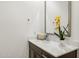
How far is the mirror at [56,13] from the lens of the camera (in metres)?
2.40

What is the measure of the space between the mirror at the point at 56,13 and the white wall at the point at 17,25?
0.16 metres

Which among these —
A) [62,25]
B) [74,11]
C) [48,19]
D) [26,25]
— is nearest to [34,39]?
[26,25]

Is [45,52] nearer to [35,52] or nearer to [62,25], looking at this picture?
[35,52]

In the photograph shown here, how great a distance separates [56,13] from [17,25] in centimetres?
88

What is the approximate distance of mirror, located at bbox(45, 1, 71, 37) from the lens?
2.40m

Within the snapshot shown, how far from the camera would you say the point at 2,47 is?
2695 millimetres

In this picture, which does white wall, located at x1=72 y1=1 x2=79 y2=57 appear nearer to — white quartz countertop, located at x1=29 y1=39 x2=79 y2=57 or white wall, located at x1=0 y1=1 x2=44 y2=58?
white quartz countertop, located at x1=29 y1=39 x2=79 y2=57

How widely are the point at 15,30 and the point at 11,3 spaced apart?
580 mm

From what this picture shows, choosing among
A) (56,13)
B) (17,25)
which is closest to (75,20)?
(56,13)

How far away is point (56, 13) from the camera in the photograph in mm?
2697

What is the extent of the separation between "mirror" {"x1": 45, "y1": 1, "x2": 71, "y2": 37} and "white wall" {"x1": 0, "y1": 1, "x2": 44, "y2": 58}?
164mm

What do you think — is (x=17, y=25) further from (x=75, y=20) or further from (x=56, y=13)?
(x=75, y=20)

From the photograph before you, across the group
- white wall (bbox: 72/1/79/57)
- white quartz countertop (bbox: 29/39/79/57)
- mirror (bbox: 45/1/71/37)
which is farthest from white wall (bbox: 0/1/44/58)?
white wall (bbox: 72/1/79/57)

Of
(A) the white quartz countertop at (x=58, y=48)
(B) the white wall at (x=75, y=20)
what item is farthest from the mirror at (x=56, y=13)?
(A) the white quartz countertop at (x=58, y=48)
